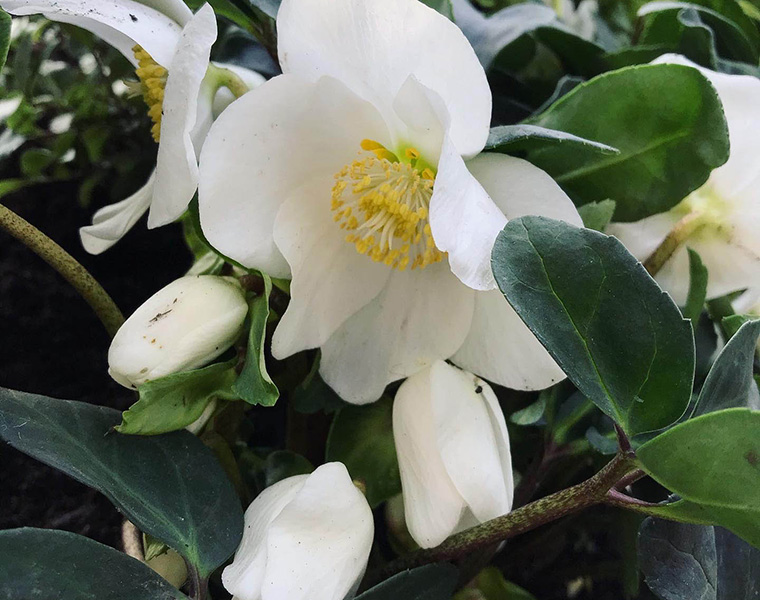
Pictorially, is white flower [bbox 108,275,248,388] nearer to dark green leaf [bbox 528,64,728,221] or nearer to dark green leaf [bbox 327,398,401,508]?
dark green leaf [bbox 327,398,401,508]

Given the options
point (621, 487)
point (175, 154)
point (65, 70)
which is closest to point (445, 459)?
point (621, 487)

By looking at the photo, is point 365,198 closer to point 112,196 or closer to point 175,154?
point 175,154

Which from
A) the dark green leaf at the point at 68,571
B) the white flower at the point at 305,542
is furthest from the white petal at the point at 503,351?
the dark green leaf at the point at 68,571

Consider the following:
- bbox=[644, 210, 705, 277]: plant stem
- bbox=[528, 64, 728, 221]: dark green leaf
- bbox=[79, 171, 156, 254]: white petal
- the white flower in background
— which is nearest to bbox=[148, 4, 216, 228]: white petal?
the white flower in background

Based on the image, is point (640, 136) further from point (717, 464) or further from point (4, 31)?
point (4, 31)

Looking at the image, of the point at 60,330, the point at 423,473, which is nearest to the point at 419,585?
the point at 423,473

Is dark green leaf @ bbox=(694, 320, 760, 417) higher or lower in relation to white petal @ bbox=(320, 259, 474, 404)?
higher
